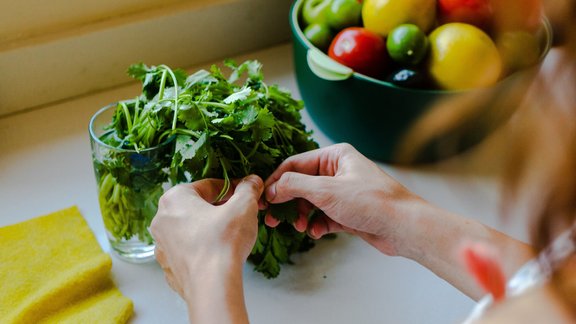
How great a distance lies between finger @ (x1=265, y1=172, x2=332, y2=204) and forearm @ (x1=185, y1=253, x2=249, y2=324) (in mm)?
132

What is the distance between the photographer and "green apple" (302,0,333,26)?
1008 mm

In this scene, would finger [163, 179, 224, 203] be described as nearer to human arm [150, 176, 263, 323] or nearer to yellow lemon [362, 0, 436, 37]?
human arm [150, 176, 263, 323]

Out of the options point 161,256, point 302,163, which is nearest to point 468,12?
point 302,163

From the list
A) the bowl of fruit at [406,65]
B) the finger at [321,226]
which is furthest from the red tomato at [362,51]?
the finger at [321,226]

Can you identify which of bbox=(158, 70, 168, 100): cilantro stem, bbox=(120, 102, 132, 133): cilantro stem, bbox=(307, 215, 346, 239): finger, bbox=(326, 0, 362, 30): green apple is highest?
bbox=(158, 70, 168, 100): cilantro stem

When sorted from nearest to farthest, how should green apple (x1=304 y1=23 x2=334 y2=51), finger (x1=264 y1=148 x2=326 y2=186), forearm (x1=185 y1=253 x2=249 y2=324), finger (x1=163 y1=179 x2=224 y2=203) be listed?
1. forearm (x1=185 y1=253 x2=249 y2=324)
2. finger (x1=163 y1=179 x2=224 y2=203)
3. finger (x1=264 y1=148 x2=326 y2=186)
4. green apple (x1=304 y1=23 x2=334 y2=51)

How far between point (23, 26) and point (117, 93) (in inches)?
7.6

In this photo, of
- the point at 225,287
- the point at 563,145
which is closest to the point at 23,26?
the point at 225,287

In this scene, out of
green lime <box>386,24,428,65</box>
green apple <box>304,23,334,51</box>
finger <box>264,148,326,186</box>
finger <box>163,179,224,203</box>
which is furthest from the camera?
green apple <box>304,23,334,51</box>

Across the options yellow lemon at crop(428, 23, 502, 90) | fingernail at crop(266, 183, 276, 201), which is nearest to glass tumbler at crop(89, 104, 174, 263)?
fingernail at crop(266, 183, 276, 201)

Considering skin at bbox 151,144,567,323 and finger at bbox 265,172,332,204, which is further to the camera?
finger at bbox 265,172,332,204

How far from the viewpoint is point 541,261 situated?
401mm

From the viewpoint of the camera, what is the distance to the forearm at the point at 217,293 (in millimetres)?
583

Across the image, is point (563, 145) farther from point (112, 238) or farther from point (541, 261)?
point (112, 238)
